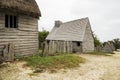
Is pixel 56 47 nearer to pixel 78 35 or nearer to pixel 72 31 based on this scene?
pixel 78 35

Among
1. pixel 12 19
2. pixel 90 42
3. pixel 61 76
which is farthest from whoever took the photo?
pixel 90 42

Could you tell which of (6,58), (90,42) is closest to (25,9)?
(6,58)

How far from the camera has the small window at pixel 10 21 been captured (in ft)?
42.1

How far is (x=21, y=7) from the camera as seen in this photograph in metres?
13.0

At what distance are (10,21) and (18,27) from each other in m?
0.82

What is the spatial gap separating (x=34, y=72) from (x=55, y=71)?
1348mm

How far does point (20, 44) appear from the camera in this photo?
13.5 m

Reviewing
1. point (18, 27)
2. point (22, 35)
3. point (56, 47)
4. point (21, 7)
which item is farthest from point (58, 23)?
point (21, 7)

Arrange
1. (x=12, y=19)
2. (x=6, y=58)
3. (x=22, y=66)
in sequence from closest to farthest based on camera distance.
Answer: (x=22, y=66) → (x=6, y=58) → (x=12, y=19)

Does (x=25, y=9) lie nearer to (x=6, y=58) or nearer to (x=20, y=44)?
(x=20, y=44)

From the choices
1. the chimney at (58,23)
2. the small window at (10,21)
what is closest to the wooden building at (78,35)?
the chimney at (58,23)

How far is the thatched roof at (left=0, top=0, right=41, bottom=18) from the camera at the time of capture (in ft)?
38.9

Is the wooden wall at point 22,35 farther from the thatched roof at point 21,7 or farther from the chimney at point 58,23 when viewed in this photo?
the chimney at point 58,23

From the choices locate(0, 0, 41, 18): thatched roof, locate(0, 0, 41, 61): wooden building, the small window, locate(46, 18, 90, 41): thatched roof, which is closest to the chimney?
locate(46, 18, 90, 41): thatched roof
